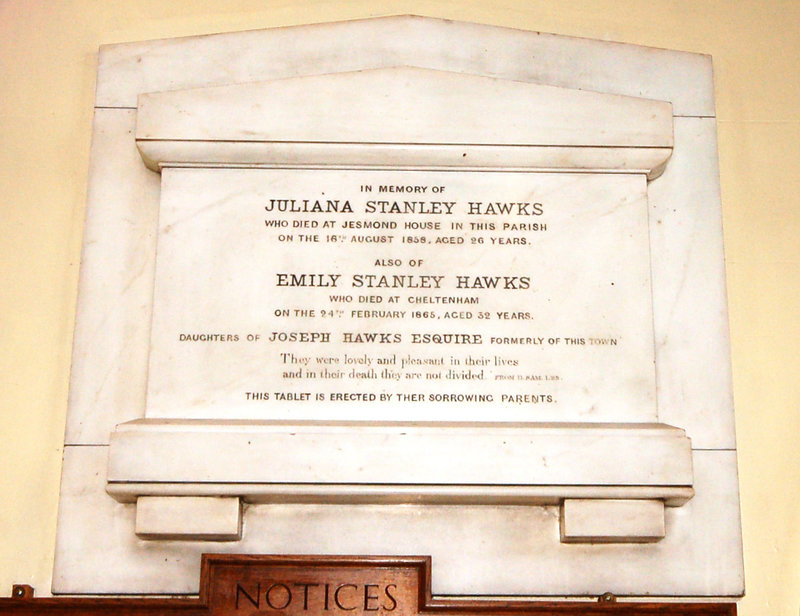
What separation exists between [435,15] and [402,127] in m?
0.62

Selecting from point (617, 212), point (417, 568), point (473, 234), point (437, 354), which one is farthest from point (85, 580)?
point (617, 212)

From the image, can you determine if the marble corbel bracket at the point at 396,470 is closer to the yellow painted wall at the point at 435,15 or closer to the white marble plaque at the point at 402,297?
the white marble plaque at the point at 402,297

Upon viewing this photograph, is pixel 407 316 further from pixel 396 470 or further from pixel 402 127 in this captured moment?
pixel 402 127

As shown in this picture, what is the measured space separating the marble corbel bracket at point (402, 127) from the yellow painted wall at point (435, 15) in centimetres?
38

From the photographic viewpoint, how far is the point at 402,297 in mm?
3025

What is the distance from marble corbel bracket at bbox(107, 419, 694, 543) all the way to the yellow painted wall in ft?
1.30

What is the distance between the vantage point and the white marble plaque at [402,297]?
295cm

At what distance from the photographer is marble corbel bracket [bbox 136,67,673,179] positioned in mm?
3129

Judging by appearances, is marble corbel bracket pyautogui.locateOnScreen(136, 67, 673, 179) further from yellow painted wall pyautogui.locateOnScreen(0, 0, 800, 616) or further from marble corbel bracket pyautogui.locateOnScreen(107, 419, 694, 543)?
marble corbel bracket pyautogui.locateOnScreen(107, 419, 694, 543)

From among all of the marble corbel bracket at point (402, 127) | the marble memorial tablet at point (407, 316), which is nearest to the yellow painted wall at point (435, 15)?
the marble memorial tablet at point (407, 316)

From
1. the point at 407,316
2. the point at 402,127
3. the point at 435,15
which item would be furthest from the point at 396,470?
the point at 435,15

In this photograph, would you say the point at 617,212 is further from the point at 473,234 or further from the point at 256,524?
the point at 256,524

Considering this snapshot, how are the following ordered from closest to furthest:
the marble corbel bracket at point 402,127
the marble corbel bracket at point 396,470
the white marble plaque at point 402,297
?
the marble corbel bracket at point 396,470, the white marble plaque at point 402,297, the marble corbel bracket at point 402,127

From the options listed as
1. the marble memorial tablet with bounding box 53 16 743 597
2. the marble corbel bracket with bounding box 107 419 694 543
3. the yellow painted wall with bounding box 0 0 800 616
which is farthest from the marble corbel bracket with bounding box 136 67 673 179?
the marble corbel bracket with bounding box 107 419 694 543
